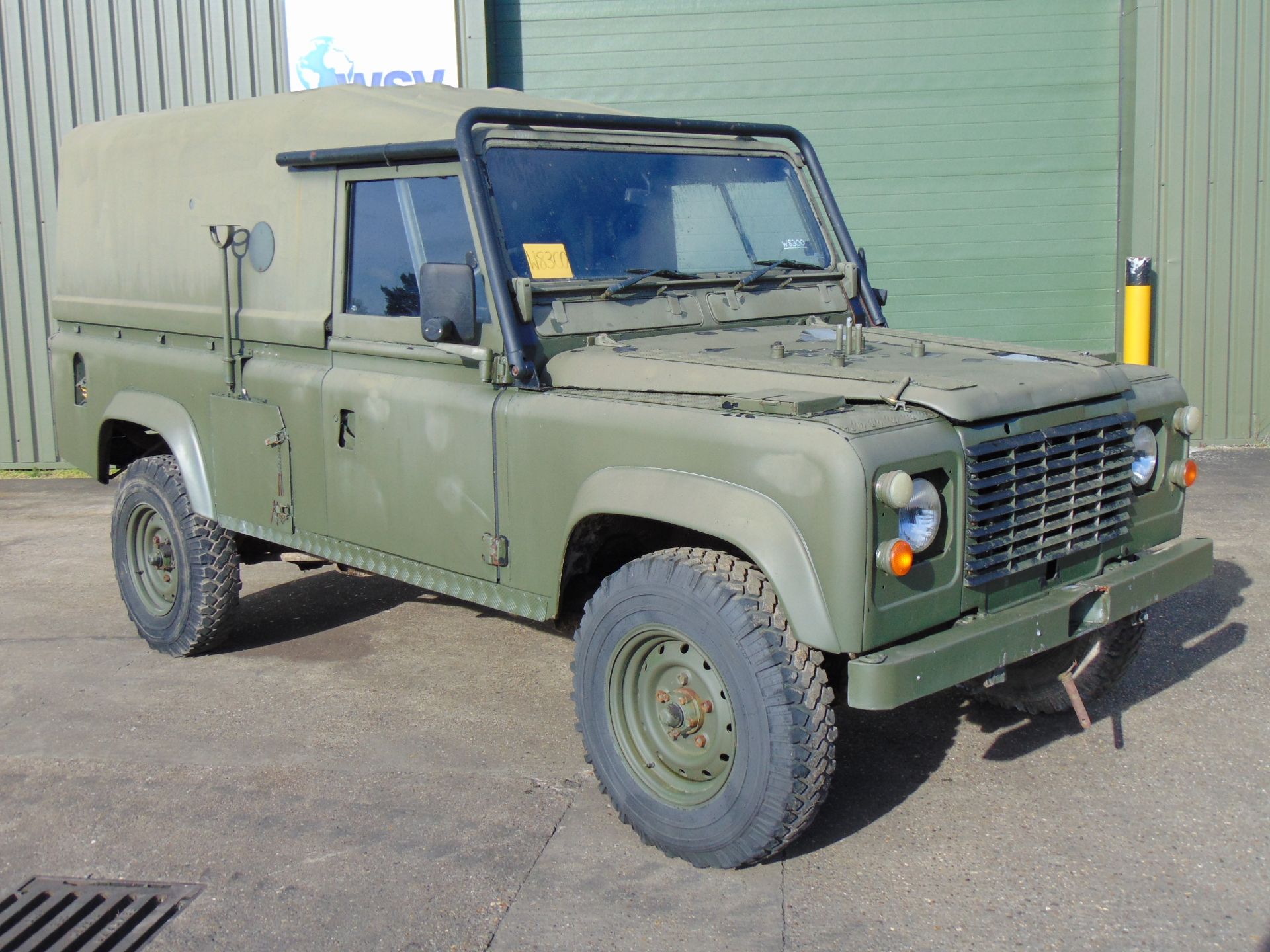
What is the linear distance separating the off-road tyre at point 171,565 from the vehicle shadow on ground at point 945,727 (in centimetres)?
268

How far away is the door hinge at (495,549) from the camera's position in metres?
4.14

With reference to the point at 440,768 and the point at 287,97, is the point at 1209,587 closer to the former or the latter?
the point at 440,768

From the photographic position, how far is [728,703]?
352 centimetres

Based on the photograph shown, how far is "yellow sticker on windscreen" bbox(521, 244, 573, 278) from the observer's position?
14.0ft

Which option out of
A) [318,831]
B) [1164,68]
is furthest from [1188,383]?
[318,831]

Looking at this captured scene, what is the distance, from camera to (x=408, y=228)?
452cm

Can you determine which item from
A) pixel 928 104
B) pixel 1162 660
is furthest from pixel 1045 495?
pixel 928 104

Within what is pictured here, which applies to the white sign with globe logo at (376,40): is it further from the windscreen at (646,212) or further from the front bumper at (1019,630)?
the front bumper at (1019,630)

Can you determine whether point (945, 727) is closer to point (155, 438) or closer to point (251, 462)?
point (251, 462)

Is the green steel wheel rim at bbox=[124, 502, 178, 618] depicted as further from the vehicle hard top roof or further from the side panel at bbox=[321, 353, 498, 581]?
the vehicle hard top roof

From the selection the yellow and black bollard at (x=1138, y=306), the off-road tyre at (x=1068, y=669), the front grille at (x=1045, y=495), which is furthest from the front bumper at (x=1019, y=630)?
the yellow and black bollard at (x=1138, y=306)

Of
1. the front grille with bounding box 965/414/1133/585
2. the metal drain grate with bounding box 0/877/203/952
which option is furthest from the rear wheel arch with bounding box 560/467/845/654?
the metal drain grate with bounding box 0/877/203/952

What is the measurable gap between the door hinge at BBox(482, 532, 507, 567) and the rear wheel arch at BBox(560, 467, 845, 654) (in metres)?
0.33

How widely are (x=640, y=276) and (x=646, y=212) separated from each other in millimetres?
A: 320
